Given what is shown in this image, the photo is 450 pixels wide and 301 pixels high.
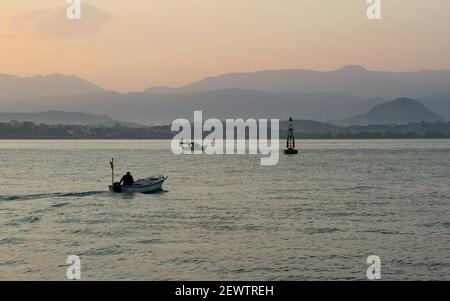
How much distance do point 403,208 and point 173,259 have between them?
2775cm

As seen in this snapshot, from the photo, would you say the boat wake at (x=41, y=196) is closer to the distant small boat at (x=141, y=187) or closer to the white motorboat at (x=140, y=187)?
the white motorboat at (x=140, y=187)

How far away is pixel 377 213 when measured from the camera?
47.4m

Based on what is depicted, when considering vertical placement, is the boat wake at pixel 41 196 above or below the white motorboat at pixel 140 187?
below

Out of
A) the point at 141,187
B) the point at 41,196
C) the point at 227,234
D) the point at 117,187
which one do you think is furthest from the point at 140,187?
the point at 227,234

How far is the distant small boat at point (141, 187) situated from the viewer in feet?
194

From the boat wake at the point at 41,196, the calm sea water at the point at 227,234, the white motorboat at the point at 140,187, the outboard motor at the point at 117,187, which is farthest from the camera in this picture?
the boat wake at the point at 41,196

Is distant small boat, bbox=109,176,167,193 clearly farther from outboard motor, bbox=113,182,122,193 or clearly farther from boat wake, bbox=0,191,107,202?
boat wake, bbox=0,191,107,202

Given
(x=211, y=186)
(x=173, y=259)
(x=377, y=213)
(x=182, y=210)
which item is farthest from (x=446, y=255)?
(x=211, y=186)

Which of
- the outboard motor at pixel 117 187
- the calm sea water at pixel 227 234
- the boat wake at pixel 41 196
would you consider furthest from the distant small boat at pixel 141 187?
the boat wake at pixel 41 196

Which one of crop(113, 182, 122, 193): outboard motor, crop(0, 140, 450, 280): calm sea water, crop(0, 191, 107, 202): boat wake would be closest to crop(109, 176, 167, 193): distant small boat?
crop(113, 182, 122, 193): outboard motor

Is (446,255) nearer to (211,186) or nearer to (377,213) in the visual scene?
(377,213)

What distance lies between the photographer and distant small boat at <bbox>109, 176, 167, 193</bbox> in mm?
59156

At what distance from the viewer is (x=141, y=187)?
60.3 meters
